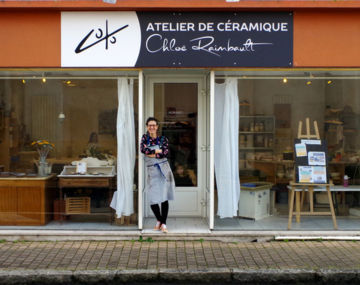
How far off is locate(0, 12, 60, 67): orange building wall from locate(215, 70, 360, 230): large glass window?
9.14ft

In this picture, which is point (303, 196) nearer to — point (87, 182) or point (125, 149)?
point (125, 149)

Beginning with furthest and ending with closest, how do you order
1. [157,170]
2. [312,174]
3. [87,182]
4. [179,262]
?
[87,182] → [312,174] → [157,170] → [179,262]

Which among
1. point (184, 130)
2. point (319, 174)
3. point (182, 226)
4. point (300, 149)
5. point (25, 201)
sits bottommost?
point (182, 226)

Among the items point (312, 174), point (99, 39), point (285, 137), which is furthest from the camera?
point (285, 137)

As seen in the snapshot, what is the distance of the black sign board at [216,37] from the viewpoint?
23.6 ft

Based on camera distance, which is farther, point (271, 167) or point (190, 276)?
point (271, 167)

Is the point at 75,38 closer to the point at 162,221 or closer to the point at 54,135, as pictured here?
the point at 54,135

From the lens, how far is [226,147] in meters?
7.71

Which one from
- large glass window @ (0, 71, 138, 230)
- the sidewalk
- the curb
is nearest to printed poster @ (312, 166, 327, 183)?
the sidewalk

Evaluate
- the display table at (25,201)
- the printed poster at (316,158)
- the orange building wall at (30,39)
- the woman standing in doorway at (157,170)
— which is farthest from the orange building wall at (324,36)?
the display table at (25,201)

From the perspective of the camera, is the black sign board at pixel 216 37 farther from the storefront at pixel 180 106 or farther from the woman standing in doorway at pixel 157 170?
the woman standing in doorway at pixel 157 170

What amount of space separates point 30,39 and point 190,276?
4.47 meters

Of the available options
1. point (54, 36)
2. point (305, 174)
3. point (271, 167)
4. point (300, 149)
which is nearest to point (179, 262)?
point (305, 174)

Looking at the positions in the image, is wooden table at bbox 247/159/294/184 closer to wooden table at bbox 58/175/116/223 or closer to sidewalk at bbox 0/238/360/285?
sidewalk at bbox 0/238/360/285
